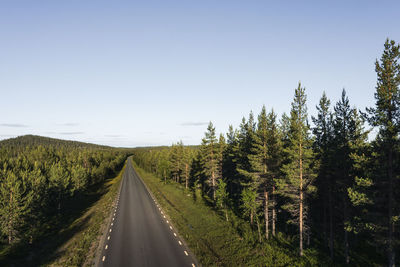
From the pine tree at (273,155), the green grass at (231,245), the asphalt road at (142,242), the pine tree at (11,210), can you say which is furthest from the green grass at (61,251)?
the pine tree at (273,155)

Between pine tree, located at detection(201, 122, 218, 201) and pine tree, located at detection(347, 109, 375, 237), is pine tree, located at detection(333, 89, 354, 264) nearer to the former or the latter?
pine tree, located at detection(347, 109, 375, 237)

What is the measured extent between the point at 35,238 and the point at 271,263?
35.1 m

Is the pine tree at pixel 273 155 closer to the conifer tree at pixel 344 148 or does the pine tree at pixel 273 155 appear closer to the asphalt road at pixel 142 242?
the conifer tree at pixel 344 148

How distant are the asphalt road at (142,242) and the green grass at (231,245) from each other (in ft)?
4.94

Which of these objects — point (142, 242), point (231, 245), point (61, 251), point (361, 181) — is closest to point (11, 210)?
point (61, 251)

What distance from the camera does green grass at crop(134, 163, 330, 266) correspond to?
19.7 meters

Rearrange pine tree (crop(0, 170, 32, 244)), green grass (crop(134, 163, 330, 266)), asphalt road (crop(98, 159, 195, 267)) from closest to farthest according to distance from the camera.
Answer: asphalt road (crop(98, 159, 195, 267)) → green grass (crop(134, 163, 330, 266)) → pine tree (crop(0, 170, 32, 244))

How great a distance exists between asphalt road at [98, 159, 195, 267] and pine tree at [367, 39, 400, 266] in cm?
1568

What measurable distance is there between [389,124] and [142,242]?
24985 mm

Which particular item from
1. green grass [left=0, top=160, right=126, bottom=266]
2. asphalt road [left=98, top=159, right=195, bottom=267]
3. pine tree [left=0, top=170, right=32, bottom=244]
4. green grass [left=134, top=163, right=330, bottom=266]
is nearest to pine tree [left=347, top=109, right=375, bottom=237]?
green grass [left=134, top=163, right=330, bottom=266]

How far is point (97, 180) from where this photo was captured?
92750 millimetres

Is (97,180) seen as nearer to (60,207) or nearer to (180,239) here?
(60,207)

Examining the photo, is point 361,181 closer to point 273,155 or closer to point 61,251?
point 273,155

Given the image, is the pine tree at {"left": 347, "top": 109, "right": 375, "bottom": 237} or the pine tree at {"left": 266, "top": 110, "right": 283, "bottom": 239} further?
the pine tree at {"left": 266, "top": 110, "right": 283, "bottom": 239}
